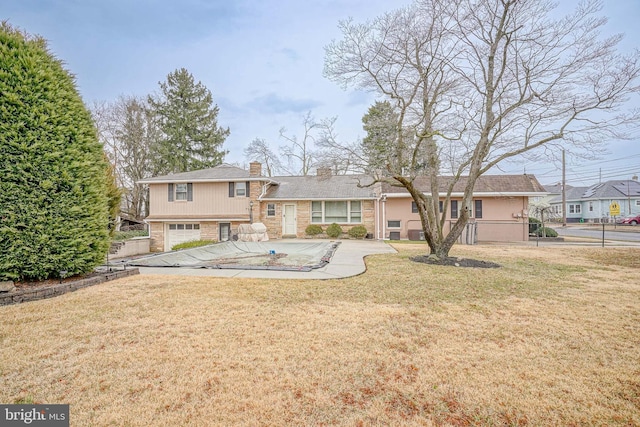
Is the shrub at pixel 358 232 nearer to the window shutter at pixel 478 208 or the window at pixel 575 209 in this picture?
the window shutter at pixel 478 208

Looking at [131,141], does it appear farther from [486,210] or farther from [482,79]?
[486,210]

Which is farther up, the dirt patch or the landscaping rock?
the landscaping rock

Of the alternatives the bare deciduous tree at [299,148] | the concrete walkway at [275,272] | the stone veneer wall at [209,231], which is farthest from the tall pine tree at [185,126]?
the concrete walkway at [275,272]

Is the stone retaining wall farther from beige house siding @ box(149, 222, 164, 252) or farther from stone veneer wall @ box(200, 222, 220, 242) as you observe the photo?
beige house siding @ box(149, 222, 164, 252)

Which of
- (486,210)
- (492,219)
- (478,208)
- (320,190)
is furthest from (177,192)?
(492,219)

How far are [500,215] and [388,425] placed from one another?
18362 mm

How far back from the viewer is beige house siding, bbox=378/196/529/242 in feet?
55.7

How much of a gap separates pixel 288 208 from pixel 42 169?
13.1 meters

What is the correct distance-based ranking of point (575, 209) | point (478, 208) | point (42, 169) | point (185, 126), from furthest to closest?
point (575, 209) < point (185, 126) < point (478, 208) < point (42, 169)

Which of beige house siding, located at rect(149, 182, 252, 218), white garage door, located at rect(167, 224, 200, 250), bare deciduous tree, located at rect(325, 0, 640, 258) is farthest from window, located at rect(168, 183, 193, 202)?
bare deciduous tree, located at rect(325, 0, 640, 258)

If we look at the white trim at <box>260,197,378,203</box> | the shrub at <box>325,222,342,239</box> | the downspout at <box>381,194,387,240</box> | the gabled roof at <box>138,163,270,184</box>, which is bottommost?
the shrub at <box>325,222,342,239</box>

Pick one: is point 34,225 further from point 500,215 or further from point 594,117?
point 500,215

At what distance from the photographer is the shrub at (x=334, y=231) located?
53.8 feet

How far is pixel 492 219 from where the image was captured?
17328 millimetres
